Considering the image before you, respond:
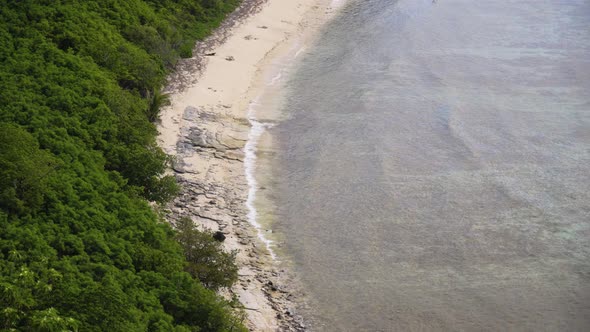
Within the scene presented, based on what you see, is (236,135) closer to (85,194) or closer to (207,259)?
(207,259)

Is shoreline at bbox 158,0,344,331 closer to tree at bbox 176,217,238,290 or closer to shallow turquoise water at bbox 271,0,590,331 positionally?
tree at bbox 176,217,238,290

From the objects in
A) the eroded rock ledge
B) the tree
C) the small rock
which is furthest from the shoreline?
the tree

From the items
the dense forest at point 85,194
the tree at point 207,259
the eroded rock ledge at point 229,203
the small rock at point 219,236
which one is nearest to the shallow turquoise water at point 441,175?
the eroded rock ledge at point 229,203

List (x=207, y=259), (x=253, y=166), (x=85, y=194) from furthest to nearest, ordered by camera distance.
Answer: (x=253, y=166)
(x=207, y=259)
(x=85, y=194)

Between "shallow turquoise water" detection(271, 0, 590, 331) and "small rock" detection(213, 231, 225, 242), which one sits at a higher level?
"small rock" detection(213, 231, 225, 242)

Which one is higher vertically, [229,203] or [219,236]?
[219,236]

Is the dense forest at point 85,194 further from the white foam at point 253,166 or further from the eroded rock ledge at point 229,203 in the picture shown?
the white foam at point 253,166

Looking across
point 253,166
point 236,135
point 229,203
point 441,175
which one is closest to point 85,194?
point 229,203
